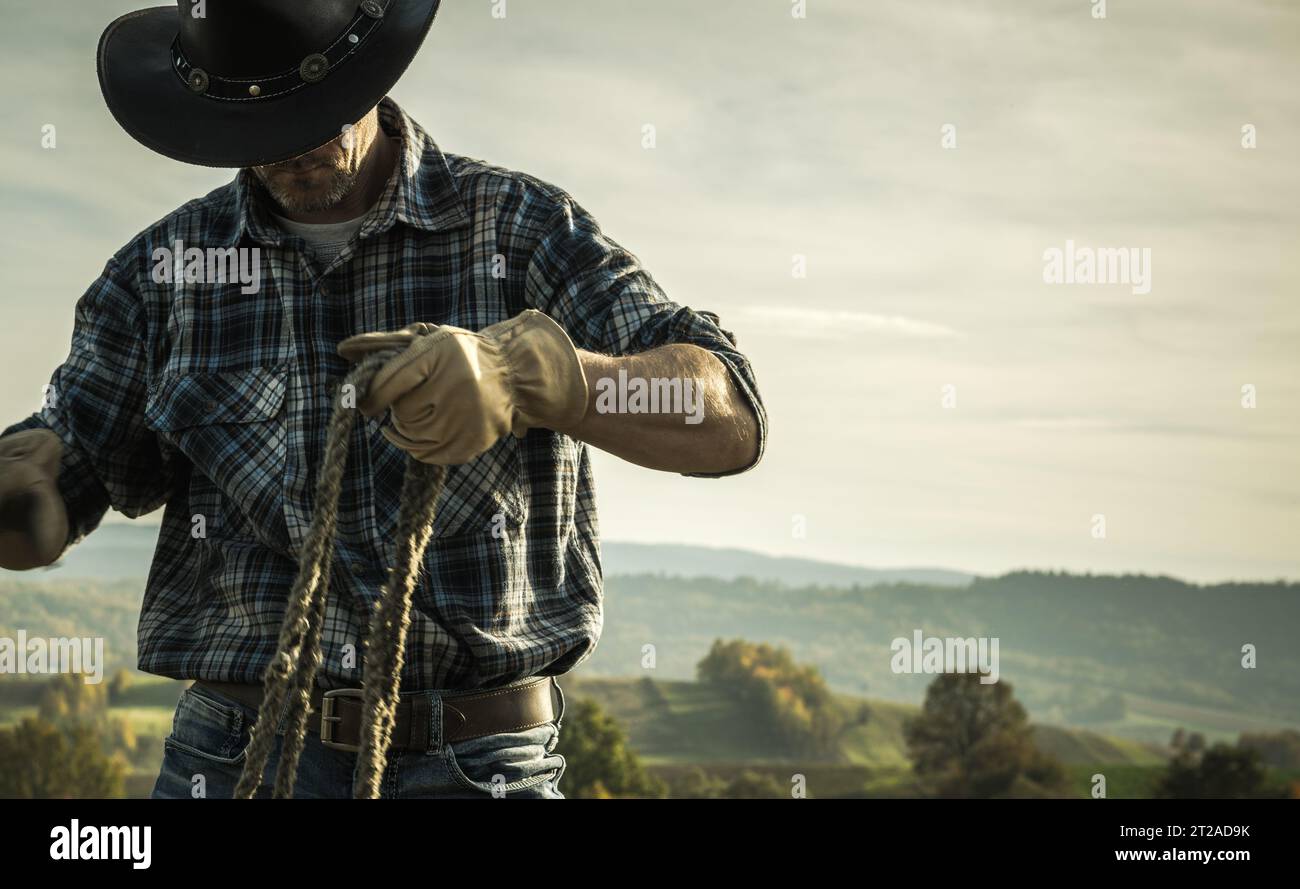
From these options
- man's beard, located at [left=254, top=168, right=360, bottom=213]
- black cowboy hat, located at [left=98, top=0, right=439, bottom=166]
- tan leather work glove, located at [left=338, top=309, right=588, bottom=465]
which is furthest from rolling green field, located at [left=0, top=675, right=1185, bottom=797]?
tan leather work glove, located at [left=338, top=309, right=588, bottom=465]

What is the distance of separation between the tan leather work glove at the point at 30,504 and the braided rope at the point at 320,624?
67cm

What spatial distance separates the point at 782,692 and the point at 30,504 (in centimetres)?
2798

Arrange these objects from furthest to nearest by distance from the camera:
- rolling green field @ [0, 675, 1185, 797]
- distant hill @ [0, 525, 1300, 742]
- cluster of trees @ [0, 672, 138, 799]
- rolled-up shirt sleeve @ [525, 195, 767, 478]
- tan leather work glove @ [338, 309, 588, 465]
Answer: distant hill @ [0, 525, 1300, 742] → rolling green field @ [0, 675, 1185, 797] → cluster of trees @ [0, 672, 138, 799] → rolled-up shirt sleeve @ [525, 195, 767, 478] → tan leather work glove @ [338, 309, 588, 465]

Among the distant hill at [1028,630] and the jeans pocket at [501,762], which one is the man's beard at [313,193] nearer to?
the jeans pocket at [501,762]

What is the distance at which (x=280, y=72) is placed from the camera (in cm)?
214

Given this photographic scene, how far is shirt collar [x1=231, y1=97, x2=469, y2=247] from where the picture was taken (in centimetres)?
227

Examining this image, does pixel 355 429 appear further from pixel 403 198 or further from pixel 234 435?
pixel 403 198

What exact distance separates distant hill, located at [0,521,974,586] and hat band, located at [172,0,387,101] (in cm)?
1761

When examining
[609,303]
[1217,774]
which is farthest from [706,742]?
[609,303]

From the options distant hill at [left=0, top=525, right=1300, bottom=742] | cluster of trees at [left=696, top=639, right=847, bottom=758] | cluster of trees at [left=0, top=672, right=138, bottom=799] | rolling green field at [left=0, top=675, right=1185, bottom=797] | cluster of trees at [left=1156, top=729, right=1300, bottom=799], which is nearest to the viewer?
cluster of trees at [left=0, top=672, right=138, bottom=799]

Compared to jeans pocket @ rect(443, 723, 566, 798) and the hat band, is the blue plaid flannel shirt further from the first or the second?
the hat band

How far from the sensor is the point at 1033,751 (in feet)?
91.8

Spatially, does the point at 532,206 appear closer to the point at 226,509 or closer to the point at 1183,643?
the point at 226,509
